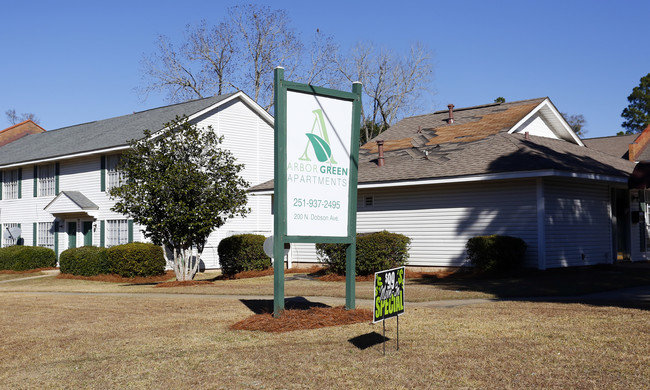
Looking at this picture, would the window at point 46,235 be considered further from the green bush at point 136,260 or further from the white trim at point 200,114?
the green bush at point 136,260

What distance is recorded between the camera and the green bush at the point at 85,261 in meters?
26.6

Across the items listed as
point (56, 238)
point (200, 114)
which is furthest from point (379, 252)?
point (56, 238)

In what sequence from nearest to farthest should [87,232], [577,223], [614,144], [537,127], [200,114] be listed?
[577,223] < [537,127] < [200,114] < [87,232] < [614,144]

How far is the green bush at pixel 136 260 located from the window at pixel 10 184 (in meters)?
13.0

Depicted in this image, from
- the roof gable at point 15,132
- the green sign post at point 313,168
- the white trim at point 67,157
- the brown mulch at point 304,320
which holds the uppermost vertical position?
the roof gable at point 15,132

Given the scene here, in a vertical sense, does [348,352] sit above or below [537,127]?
below

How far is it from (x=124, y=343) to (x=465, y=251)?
1383 cm

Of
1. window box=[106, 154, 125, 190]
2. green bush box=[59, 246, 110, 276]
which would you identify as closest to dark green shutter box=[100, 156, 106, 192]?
window box=[106, 154, 125, 190]

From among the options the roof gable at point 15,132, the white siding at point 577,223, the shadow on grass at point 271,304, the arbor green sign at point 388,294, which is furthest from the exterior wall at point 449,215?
the roof gable at point 15,132

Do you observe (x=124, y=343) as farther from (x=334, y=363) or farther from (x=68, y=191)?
(x=68, y=191)

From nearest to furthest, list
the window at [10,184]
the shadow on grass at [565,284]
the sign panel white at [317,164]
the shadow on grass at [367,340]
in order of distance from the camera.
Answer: the shadow on grass at [367,340] < the sign panel white at [317,164] < the shadow on grass at [565,284] < the window at [10,184]

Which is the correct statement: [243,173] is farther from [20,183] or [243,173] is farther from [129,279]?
[20,183]

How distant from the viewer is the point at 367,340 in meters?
9.44

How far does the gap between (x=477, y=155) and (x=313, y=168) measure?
12.0m
